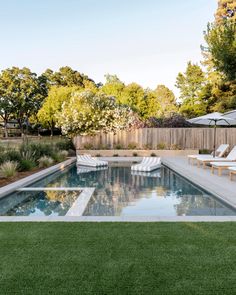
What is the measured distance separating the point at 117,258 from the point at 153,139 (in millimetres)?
21126

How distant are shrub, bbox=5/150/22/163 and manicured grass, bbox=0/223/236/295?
7.68 metres

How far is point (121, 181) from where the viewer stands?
12109 millimetres

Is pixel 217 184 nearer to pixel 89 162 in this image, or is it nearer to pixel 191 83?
pixel 89 162

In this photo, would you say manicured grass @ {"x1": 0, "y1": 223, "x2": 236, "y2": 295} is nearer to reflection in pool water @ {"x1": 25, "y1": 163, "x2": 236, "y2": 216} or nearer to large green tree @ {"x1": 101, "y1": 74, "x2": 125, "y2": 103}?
reflection in pool water @ {"x1": 25, "y1": 163, "x2": 236, "y2": 216}

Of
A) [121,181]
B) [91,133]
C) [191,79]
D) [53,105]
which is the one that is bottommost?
[121,181]

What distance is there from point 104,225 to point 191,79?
32002 millimetres

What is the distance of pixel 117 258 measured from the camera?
4059 mm

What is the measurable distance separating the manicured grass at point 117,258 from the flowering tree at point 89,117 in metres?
19.4

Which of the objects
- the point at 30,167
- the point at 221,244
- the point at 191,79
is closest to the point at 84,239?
the point at 221,244

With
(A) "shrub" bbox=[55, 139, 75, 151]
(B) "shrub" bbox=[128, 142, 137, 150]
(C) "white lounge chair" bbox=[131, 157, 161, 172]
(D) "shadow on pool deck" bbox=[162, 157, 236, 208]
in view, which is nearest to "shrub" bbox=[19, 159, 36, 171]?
(C) "white lounge chair" bbox=[131, 157, 161, 172]

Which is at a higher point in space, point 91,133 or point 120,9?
point 120,9

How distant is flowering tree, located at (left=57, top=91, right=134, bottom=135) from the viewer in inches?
973

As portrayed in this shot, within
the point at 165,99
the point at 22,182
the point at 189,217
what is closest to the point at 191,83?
the point at 165,99

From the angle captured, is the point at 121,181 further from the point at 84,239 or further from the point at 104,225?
the point at 84,239
